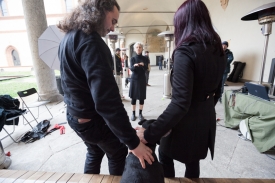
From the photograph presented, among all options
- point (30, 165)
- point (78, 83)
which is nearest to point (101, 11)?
point (78, 83)

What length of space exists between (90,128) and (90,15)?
27.7 inches

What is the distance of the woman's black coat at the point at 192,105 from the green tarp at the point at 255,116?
1685 millimetres

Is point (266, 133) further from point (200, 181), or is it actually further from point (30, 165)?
point (30, 165)

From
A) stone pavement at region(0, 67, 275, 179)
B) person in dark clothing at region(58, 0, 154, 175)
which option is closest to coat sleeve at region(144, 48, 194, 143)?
person in dark clothing at region(58, 0, 154, 175)

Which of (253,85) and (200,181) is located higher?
(253,85)

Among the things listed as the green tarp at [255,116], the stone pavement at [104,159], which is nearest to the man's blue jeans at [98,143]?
the stone pavement at [104,159]

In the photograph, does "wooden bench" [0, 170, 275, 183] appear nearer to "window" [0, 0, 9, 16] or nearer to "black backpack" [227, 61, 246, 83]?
"black backpack" [227, 61, 246, 83]

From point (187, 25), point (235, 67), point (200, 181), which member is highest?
point (187, 25)

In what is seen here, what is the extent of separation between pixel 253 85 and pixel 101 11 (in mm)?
2542

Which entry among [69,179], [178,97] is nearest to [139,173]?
[178,97]

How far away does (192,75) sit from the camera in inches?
33.0

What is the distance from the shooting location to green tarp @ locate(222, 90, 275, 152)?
2133 millimetres

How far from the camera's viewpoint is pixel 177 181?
47.4 inches

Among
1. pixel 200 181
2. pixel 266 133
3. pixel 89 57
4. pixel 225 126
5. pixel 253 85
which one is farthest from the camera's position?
pixel 225 126
